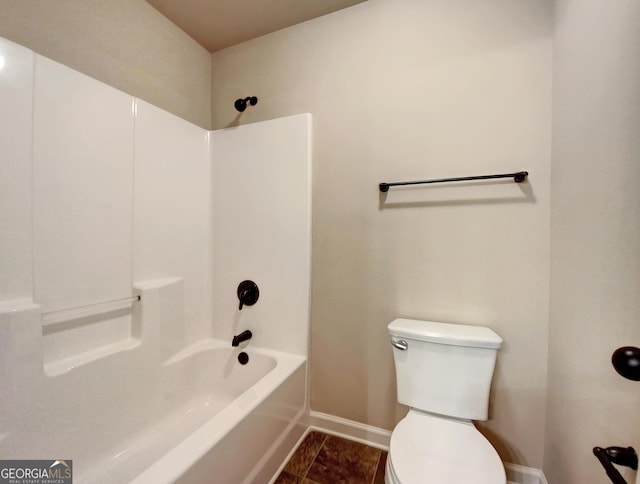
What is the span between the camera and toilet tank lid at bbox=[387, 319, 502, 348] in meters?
1.12

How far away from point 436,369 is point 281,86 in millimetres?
1878

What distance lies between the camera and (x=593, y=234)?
88 cm

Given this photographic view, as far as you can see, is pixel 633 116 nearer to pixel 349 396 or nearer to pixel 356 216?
pixel 356 216

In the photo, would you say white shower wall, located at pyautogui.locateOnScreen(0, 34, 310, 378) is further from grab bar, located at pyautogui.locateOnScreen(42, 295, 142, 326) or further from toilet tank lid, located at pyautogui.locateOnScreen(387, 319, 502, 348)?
toilet tank lid, located at pyautogui.locateOnScreen(387, 319, 502, 348)

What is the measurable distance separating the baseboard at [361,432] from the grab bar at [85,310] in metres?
1.28

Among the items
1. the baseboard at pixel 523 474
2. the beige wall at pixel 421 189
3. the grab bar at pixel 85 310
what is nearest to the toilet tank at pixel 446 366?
the beige wall at pixel 421 189

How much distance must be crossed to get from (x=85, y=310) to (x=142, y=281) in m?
0.28

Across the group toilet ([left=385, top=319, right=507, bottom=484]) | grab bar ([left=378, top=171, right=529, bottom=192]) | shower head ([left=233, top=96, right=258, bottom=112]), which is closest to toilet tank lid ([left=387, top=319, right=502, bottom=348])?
toilet ([left=385, top=319, right=507, bottom=484])

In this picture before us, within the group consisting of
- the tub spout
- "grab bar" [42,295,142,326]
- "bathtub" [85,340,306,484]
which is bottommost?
"bathtub" [85,340,306,484]

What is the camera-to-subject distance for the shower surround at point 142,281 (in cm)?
97

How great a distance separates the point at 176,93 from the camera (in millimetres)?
1707

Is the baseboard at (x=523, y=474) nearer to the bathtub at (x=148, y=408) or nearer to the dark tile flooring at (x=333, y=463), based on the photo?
the dark tile flooring at (x=333, y=463)

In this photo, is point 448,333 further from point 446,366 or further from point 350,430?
point 350,430

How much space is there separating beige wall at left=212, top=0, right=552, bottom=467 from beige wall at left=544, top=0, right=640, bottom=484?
3.7 inches
